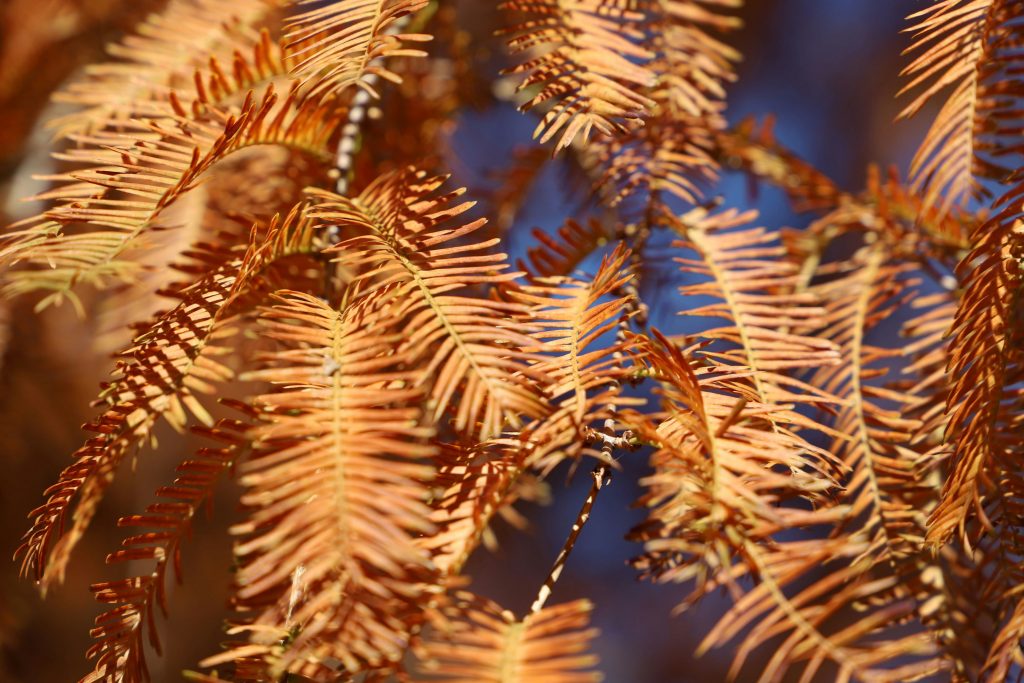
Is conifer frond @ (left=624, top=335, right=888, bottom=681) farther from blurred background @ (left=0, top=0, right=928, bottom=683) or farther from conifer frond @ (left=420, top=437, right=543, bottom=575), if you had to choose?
blurred background @ (left=0, top=0, right=928, bottom=683)

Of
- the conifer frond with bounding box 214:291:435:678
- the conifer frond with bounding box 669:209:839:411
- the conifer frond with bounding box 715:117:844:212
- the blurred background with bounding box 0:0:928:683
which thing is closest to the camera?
the conifer frond with bounding box 214:291:435:678

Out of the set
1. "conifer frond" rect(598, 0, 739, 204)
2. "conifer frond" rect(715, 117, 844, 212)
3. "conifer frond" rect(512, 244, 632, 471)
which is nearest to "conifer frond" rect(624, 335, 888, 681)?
"conifer frond" rect(512, 244, 632, 471)

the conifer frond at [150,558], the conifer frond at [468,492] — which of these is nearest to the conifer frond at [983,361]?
the conifer frond at [468,492]

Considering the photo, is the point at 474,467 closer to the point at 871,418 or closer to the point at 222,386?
the point at 871,418

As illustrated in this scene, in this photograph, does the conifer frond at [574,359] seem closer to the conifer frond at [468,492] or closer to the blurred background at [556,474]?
the conifer frond at [468,492]

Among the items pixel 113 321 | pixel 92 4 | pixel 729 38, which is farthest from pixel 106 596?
pixel 729 38

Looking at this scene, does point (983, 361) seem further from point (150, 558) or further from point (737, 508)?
point (150, 558)

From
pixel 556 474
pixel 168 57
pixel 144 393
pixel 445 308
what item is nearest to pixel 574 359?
pixel 445 308
